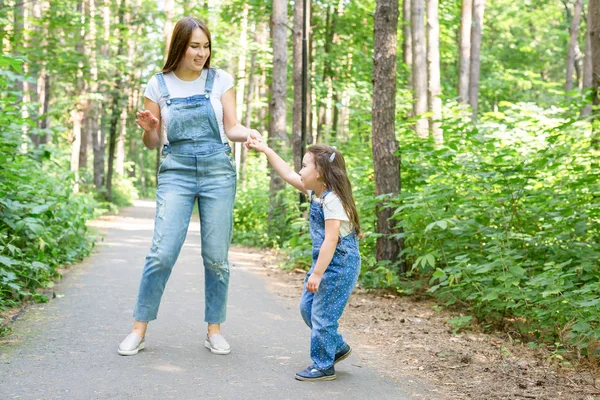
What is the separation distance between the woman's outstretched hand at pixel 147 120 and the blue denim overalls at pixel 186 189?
11 centimetres

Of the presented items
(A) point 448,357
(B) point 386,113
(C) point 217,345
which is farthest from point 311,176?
(B) point 386,113

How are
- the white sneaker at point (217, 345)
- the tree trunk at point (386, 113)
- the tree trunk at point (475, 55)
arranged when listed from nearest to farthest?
the white sneaker at point (217, 345) < the tree trunk at point (386, 113) < the tree trunk at point (475, 55)

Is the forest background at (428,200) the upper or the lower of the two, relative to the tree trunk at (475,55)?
lower

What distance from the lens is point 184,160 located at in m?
4.66

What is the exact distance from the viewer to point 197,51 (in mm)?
4551

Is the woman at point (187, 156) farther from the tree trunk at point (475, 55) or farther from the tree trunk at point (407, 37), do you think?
the tree trunk at point (475, 55)

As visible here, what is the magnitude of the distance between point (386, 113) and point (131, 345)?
14.6ft

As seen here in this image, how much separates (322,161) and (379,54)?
13.1ft

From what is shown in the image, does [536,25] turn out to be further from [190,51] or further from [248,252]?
[190,51]

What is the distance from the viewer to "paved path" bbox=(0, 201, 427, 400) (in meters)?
3.87

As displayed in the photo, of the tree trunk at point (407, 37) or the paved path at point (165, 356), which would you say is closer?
the paved path at point (165, 356)

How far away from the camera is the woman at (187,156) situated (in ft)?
15.0

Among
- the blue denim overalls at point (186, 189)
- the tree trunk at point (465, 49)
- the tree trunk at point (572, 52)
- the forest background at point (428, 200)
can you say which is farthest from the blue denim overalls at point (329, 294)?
the tree trunk at point (572, 52)

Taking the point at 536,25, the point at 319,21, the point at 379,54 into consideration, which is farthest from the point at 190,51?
the point at 536,25
